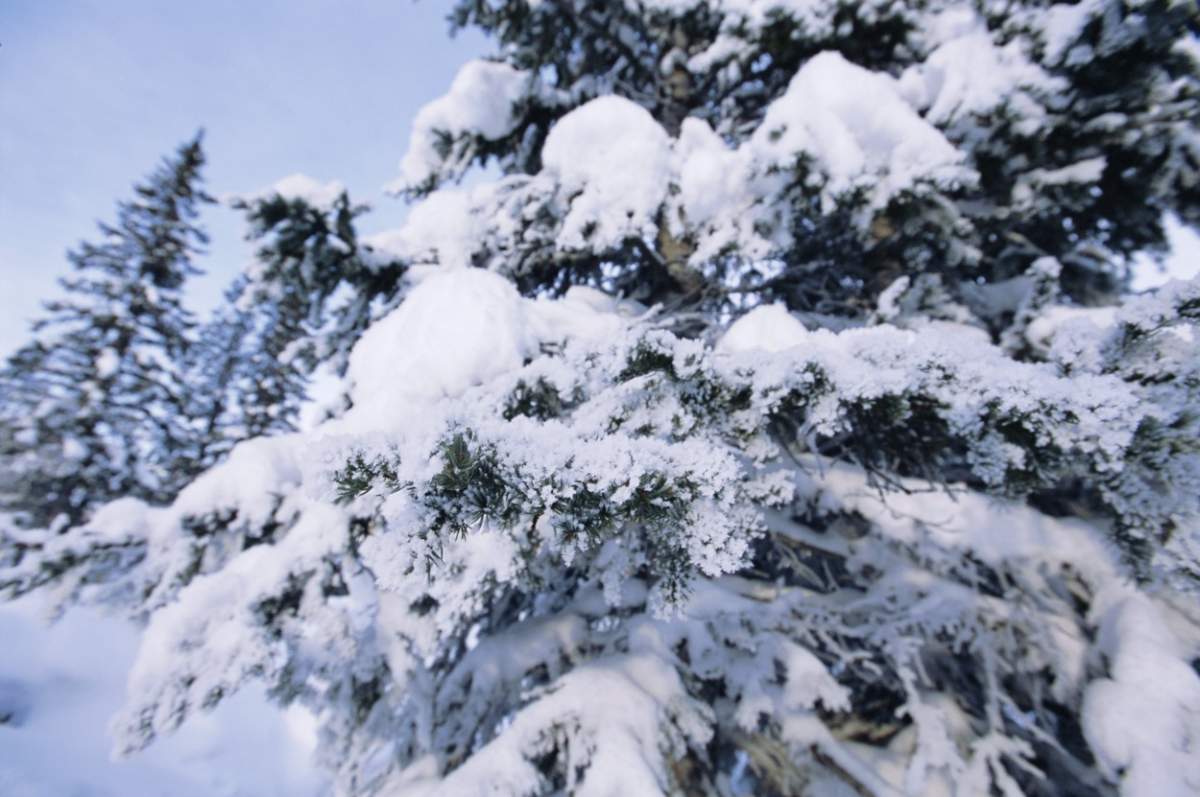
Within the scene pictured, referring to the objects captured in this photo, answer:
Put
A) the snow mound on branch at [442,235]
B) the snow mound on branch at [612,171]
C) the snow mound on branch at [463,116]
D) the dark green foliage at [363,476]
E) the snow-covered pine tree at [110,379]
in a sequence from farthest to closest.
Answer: the snow-covered pine tree at [110,379]
the snow mound on branch at [463,116]
the snow mound on branch at [442,235]
the snow mound on branch at [612,171]
the dark green foliage at [363,476]

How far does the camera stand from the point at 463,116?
4.39 m

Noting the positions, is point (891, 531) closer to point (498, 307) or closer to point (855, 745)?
point (855, 745)

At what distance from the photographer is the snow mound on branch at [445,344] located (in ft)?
6.39

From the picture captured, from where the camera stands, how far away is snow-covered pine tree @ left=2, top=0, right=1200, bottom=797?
50.4 inches

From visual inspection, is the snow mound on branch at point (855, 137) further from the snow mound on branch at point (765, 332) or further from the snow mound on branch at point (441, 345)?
the snow mound on branch at point (441, 345)

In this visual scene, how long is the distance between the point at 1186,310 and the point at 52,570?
4.03 metres

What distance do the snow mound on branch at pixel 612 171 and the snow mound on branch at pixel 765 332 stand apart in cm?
122

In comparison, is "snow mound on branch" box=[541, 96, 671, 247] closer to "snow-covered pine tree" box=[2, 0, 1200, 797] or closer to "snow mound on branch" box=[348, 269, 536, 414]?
"snow-covered pine tree" box=[2, 0, 1200, 797]

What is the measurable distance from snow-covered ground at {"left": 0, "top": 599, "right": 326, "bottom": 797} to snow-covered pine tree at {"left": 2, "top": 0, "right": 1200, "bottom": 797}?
709 centimetres

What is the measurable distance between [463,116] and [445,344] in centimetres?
342

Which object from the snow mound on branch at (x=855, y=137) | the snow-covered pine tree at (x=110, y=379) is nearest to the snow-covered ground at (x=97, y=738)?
the snow-covered pine tree at (x=110, y=379)

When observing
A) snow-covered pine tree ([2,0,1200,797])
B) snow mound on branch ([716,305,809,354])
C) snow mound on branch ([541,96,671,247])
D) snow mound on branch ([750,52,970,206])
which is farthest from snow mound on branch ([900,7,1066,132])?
snow mound on branch ([716,305,809,354])

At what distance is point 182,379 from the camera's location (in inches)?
635

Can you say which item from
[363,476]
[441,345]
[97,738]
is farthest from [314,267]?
[97,738]
